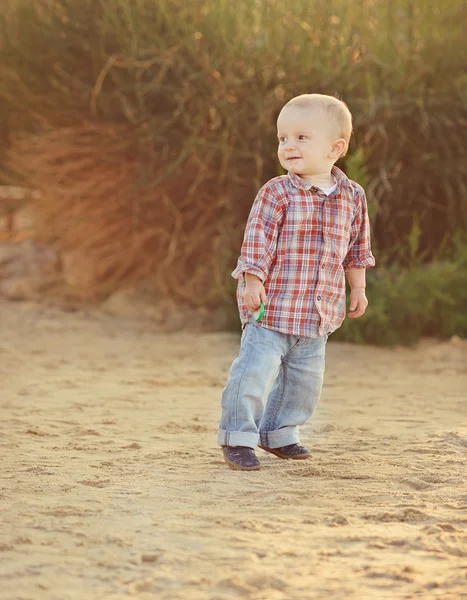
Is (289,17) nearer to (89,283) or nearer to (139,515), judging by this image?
(89,283)

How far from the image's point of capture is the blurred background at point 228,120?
7.75 metres

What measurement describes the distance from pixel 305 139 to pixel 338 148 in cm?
14

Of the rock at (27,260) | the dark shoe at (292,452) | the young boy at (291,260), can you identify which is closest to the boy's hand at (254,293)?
the young boy at (291,260)

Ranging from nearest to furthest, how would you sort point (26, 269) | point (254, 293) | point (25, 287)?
point (254, 293), point (25, 287), point (26, 269)

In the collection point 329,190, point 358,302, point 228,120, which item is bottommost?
point 358,302

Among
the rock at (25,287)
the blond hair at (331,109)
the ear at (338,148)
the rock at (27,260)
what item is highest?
the blond hair at (331,109)

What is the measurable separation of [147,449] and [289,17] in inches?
185

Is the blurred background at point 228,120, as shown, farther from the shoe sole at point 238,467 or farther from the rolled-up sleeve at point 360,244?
the shoe sole at point 238,467

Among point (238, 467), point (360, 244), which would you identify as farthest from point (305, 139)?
point (238, 467)

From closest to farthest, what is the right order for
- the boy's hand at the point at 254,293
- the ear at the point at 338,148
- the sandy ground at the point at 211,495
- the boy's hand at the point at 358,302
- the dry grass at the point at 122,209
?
the sandy ground at the point at 211,495, the boy's hand at the point at 254,293, the ear at the point at 338,148, the boy's hand at the point at 358,302, the dry grass at the point at 122,209

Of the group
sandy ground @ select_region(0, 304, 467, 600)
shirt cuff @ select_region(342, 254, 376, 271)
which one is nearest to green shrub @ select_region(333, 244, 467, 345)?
sandy ground @ select_region(0, 304, 467, 600)

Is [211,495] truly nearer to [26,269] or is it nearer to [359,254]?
[359,254]

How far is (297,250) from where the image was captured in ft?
12.7

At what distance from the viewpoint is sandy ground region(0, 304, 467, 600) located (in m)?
2.62
